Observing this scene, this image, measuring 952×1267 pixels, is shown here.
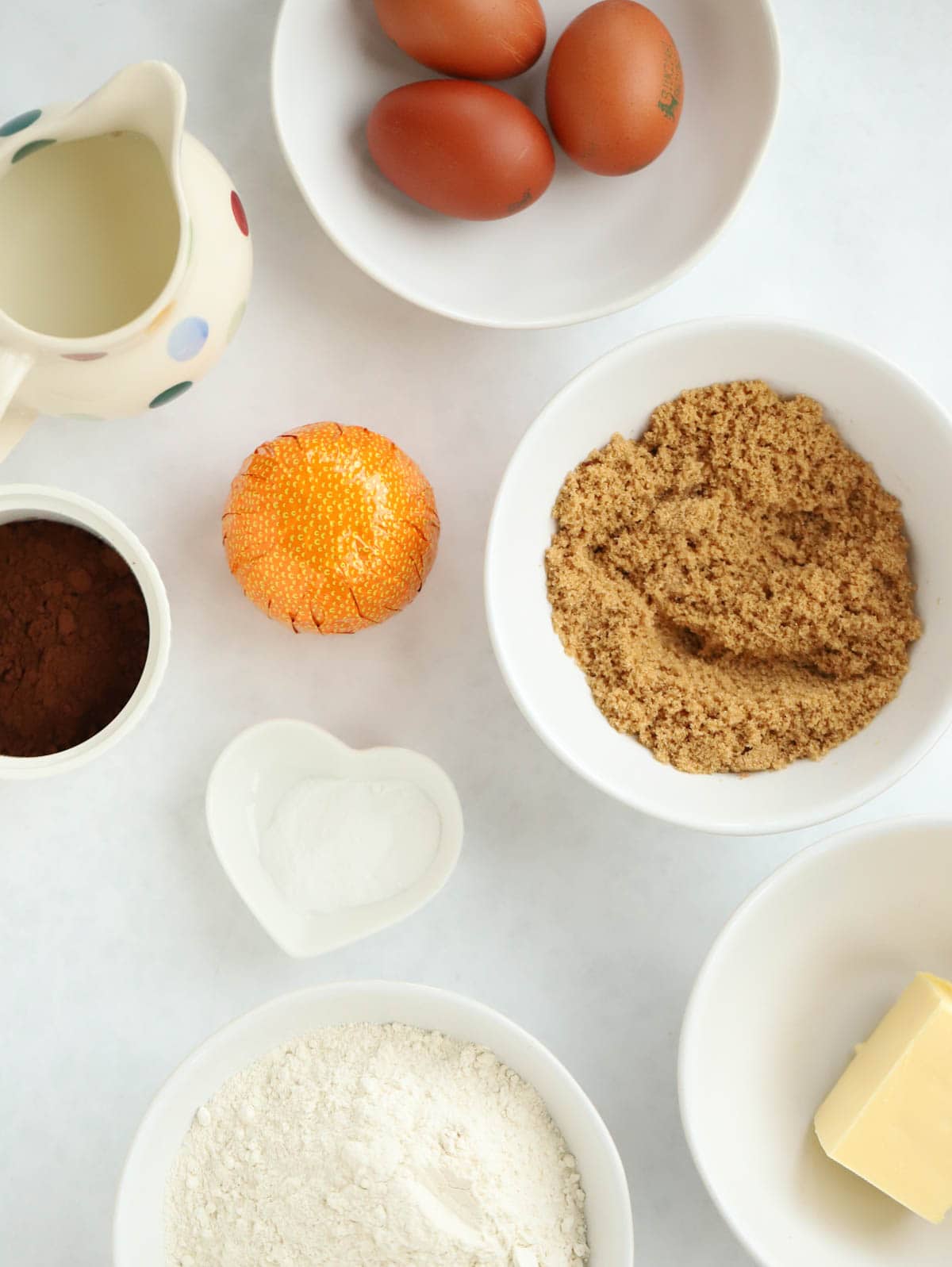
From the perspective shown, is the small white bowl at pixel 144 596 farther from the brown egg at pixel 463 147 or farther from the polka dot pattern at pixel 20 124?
the brown egg at pixel 463 147

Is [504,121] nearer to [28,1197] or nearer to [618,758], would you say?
[618,758]

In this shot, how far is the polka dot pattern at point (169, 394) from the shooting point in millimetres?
916

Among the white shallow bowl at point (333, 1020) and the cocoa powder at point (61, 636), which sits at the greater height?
the cocoa powder at point (61, 636)

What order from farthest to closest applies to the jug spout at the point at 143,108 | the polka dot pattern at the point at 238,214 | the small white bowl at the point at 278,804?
1. the small white bowl at the point at 278,804
2. the polka dot pattern at the point at 238,214
3. the jug spout at the point at 143,108

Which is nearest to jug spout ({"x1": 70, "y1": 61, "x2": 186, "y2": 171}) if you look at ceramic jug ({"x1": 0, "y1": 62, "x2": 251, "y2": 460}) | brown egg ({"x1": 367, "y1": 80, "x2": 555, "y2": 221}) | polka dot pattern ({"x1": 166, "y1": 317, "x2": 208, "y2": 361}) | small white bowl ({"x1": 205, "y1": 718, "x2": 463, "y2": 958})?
ceramic jug ({"x1": 0, "y1": 62, "x2": 251, "y2": 460})

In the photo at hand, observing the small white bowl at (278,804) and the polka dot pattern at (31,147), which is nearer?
the polka dot pattern at (31,147)

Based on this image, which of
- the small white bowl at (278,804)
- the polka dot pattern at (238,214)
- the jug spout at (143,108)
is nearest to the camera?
the jug spout at (143,108)

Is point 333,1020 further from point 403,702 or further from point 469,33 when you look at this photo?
point 469,33

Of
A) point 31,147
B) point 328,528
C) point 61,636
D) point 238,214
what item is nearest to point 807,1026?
point 328,528

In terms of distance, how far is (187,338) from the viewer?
88cm

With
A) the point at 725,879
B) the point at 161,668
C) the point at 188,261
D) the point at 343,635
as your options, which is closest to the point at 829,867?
the point at 725,879

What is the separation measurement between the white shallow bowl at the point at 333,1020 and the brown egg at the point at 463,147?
2.31ft

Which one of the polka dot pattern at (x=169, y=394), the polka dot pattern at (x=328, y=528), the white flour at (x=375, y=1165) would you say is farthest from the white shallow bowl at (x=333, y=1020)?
the polka dot pattern at (x=169, y=394)

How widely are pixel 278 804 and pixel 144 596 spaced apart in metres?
0.25
